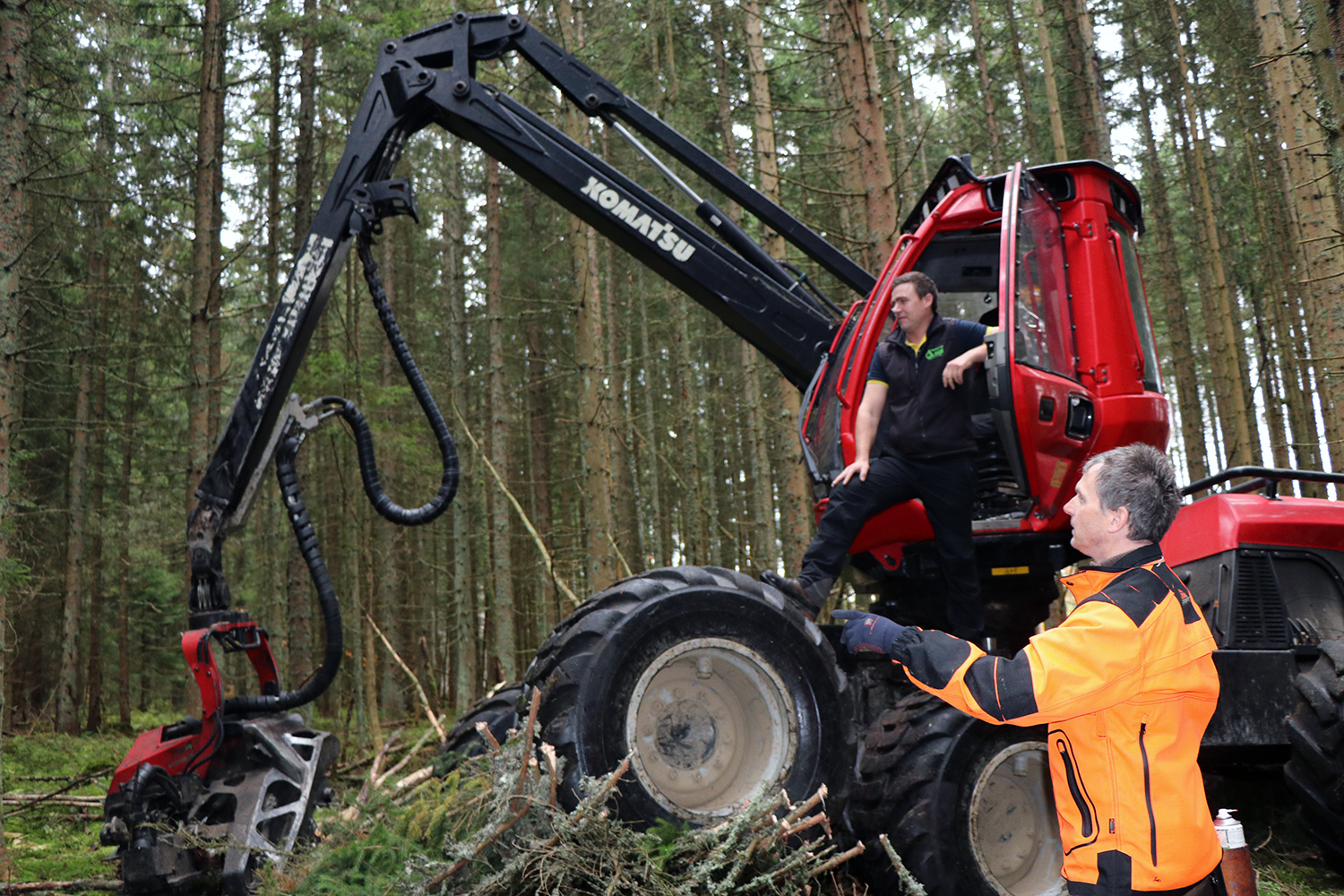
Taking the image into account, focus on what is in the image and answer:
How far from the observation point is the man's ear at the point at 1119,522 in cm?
252

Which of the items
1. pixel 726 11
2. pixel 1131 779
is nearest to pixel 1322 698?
pixel 1131 779

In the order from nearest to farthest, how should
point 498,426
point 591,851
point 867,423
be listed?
point 591,851
point 867,423
point 498,426

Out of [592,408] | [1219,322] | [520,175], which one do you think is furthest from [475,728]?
[1219,322]

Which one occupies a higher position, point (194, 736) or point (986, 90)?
point (986, 90)

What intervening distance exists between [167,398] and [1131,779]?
18.7 m

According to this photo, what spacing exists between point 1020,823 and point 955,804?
534 mm

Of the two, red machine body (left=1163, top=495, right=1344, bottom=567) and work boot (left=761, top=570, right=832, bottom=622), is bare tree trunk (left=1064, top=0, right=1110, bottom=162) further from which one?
work boot (left=761, top=570, right=832, bottom=622)

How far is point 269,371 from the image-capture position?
5.71 m

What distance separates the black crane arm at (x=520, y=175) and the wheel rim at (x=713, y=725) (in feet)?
6.95

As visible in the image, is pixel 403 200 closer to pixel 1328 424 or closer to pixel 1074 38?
pixel 1328 424

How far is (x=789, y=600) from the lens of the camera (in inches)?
171

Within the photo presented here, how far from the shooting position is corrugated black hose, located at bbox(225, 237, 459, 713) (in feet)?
18.5

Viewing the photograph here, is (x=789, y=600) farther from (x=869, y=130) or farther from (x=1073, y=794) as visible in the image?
(x=869, y=130)

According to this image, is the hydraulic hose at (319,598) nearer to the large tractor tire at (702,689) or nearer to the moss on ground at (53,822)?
the moss on ground at (53,822)
